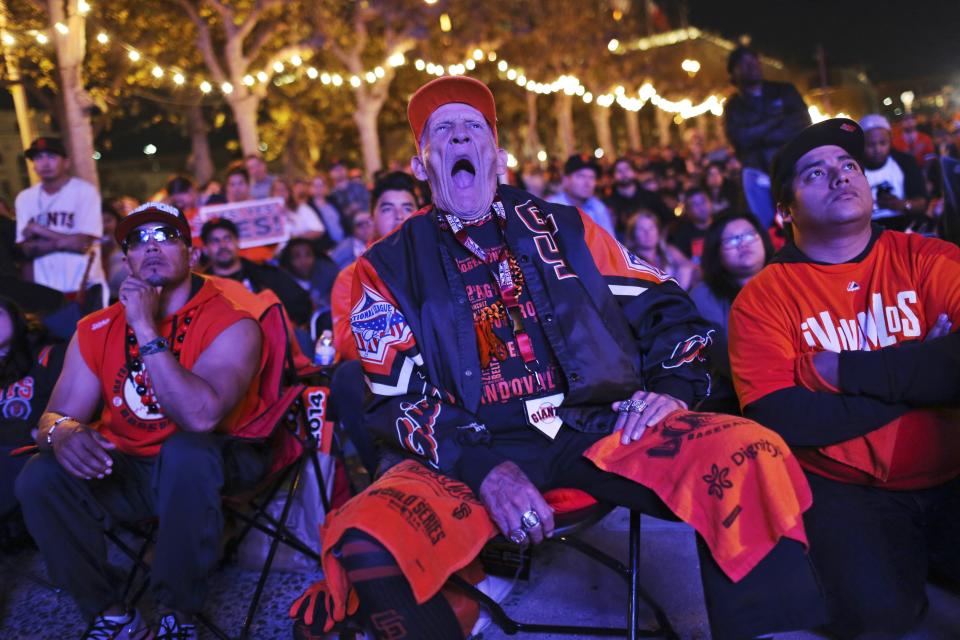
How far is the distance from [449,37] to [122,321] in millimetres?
19698

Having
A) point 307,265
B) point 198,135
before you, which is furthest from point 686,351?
point 198,135

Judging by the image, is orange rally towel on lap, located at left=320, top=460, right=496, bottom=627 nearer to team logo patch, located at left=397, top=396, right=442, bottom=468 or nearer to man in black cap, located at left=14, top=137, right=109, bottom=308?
team logo patch, located at left=397, top=396, right=442, bottom=468

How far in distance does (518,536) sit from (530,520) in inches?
2.4

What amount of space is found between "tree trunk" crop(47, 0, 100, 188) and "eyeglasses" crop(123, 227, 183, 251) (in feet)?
23.3

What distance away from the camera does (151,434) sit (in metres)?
3.32

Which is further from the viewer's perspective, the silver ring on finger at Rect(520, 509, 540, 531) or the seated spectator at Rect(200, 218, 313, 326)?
the seated spectator at Rect(200, 218, 313, 326)

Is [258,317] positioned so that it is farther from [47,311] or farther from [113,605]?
[47,311]

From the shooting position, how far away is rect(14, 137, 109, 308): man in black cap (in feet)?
20.4

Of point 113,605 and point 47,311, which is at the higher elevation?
point 47,311

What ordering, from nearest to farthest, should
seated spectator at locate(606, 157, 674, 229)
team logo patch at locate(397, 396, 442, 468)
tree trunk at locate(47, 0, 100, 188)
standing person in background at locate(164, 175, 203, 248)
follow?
team logo patch at locate(397, 396, 442, 468), standing person in background at locate(164, 175, 203, 248), tree trunk at locate(47, 0, 100, 188), seated spectator at locate(606, 157, 674, 229)

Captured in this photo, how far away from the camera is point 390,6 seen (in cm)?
1778

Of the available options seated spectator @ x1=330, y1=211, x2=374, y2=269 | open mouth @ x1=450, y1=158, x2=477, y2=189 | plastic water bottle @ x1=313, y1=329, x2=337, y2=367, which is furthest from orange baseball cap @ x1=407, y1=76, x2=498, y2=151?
seated spectator @ x1=330, y1=211, x2=374, y2=269

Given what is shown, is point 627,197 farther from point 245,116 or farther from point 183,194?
point 245,116

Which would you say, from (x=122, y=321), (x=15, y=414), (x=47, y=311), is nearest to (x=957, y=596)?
(x=122, y=321)
